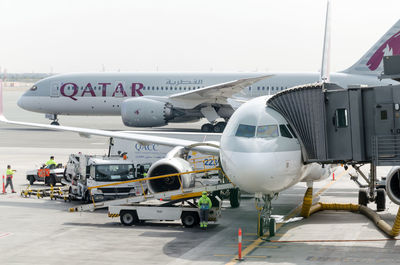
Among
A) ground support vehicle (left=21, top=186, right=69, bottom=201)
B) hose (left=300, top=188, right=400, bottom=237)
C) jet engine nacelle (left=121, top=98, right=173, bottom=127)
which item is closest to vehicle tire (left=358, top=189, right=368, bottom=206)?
hose (left=300, top=188, right=400, bottom=237)

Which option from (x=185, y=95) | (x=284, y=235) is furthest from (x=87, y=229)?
(x=185, y=95)

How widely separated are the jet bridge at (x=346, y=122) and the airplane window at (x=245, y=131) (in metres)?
1.31

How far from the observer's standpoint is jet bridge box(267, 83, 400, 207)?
69.4 feet

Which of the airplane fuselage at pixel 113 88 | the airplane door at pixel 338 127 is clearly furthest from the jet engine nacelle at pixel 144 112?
the airplane door at pixel 338 127

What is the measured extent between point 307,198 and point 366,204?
3493mm

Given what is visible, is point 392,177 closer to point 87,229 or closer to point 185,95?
point 87,229

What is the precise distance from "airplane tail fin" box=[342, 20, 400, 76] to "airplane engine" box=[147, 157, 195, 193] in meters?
31.9

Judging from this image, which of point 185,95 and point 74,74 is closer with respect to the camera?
point 185,95

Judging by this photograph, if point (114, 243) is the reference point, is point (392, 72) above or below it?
above

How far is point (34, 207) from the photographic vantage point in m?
28.4

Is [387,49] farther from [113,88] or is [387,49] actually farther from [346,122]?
[346,122]

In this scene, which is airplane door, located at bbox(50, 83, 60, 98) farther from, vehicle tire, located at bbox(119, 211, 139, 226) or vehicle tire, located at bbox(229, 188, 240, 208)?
vehicle tire, located at bbox(119, 211, 139, 226)

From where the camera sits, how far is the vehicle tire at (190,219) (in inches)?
945

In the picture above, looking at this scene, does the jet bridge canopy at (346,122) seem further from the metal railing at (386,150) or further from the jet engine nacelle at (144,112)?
the jet engine nacelle at (144,112)
